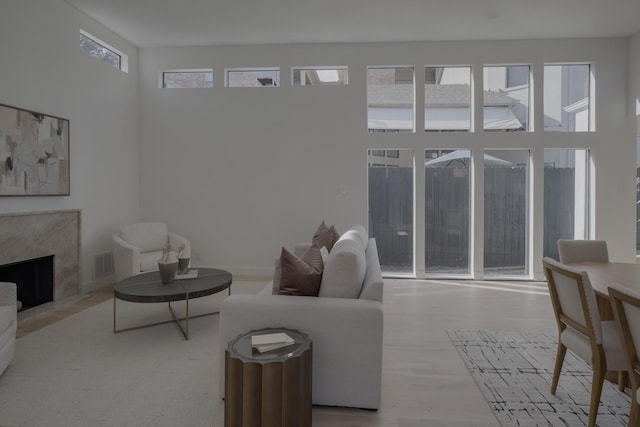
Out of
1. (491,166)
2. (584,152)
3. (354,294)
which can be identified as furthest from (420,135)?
(354,294)

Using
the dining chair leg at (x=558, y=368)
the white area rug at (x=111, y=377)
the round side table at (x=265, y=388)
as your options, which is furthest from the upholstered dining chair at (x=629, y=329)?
the white area rug at (x=111, y=377)

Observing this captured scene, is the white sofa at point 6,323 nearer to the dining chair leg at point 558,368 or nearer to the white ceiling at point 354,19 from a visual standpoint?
the white ceiling at point 354,19

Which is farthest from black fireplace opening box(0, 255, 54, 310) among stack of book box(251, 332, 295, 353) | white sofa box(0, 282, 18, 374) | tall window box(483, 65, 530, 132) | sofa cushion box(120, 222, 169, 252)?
tall window box(483, 65, 530, 132)

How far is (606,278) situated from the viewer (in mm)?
2596

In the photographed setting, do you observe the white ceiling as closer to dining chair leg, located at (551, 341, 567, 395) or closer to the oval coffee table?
the oval coffee table

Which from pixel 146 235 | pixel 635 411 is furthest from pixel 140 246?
pixel 635 411

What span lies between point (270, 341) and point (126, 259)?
3440mm

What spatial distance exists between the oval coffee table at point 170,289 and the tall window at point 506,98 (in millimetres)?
4592

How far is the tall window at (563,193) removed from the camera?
571 centimetres

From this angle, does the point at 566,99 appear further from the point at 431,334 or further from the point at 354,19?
the point at 431,334

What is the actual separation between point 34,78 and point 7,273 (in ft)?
7.07

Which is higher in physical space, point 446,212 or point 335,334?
point 446,212

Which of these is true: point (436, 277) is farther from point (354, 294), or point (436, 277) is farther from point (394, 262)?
point (354, 294)

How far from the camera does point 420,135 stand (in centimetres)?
577
